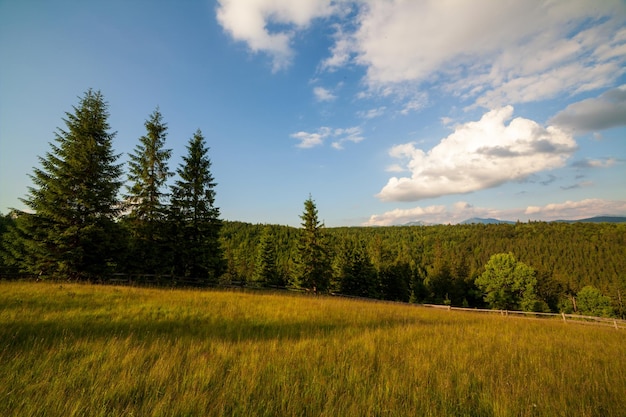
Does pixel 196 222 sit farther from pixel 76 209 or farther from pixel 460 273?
pixel 460 273

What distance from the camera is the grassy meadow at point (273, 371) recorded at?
10.8 ft

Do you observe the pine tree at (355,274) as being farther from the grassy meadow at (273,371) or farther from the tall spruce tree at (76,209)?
the grassy meadow at (273,371)

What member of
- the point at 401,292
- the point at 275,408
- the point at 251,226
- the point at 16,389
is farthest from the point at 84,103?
the point at 251,226

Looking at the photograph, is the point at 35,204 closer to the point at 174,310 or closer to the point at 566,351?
the point at 174,310

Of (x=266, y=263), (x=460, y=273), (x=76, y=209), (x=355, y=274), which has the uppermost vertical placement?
(x=76, y=209)

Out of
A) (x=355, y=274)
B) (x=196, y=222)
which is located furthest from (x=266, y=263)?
(x=196, y=222)

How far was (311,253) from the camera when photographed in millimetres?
35906

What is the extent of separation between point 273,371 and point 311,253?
104 ft

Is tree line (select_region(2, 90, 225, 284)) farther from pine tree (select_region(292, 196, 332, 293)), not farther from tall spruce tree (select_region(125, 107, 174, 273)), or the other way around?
pine tree (select_region(292, 196, 332, 293))

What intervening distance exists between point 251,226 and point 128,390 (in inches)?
5995

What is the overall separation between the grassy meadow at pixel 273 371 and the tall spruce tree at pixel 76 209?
9.23 metres

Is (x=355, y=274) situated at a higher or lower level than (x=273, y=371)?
lower

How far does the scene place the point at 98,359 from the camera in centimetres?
450

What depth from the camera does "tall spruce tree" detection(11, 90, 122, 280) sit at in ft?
50.7
